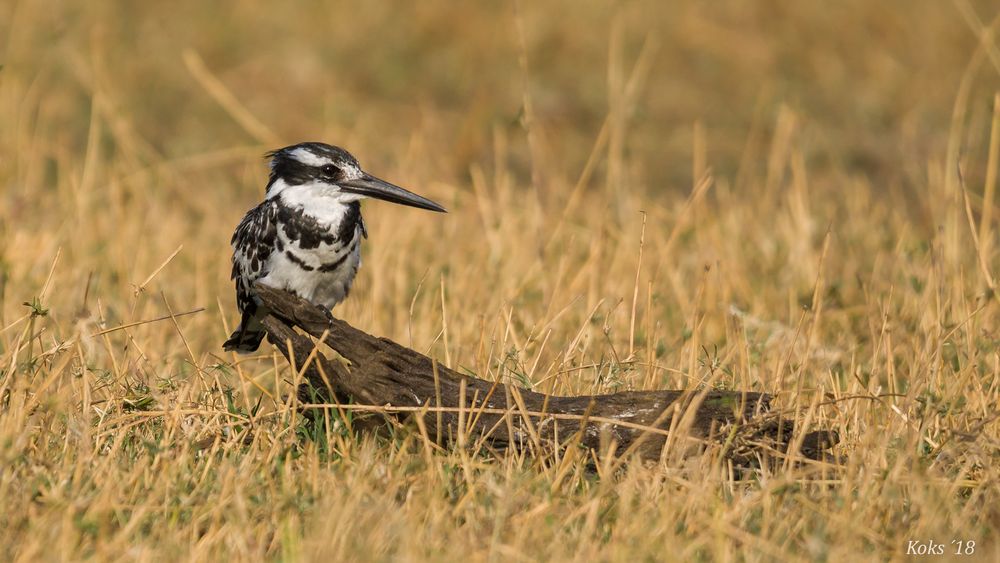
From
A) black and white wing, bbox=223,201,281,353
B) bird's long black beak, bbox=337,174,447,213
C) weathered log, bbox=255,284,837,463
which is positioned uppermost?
bird's long black beak, bbox=337,174,447,213

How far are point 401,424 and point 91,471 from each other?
1080mm

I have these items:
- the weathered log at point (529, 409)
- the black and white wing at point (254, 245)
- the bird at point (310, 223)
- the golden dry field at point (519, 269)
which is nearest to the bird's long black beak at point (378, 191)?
the bird at point (310, 223)

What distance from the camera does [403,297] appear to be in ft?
23.5

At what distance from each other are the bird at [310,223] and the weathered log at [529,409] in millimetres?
504

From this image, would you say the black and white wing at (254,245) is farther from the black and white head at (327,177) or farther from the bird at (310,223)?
the black and white head at (327,177)

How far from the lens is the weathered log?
4543 millimetres

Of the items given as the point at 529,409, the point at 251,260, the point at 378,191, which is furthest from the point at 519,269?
the point at 529,409

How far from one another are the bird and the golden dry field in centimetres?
45

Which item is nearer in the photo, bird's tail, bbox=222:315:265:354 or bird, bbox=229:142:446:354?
bird, bbox=229:142:446:354

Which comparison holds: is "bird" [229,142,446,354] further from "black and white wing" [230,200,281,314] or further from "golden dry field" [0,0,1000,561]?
"golden dry field" [0,0,1000,561]

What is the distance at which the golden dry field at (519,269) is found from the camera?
4.05 metres

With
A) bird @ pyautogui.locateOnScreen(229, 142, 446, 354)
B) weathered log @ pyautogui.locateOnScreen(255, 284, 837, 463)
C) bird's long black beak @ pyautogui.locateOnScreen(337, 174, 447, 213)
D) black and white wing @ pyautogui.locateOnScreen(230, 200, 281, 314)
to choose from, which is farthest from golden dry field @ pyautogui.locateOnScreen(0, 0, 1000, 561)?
bird's long black beak @ pyautogui.locateOnScreen(337, 174, 447, 213)

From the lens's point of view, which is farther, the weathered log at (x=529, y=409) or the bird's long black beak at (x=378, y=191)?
the bird's long black beak at (x=378, y=191)

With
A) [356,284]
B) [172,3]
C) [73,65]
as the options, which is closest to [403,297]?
[356,284]
